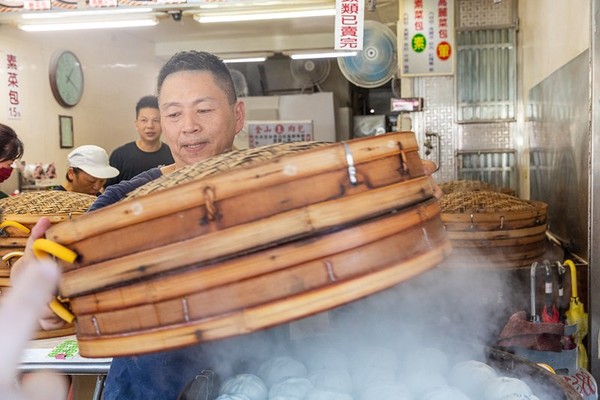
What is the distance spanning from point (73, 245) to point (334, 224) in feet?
1.36

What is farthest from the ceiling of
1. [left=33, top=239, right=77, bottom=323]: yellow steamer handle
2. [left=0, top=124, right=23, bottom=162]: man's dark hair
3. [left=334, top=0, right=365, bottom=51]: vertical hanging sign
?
[left=33, top=239, right=77, bottom=323]: yellow steamer handle

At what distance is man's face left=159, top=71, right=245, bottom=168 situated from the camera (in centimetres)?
159

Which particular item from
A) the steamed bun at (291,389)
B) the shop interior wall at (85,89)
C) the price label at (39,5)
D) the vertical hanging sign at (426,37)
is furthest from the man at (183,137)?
the shop interior wall at (85,89)

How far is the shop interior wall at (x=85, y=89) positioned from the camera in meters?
6.82

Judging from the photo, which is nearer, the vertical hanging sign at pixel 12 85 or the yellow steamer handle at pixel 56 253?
the yellow steamer handle at pixel 56 253

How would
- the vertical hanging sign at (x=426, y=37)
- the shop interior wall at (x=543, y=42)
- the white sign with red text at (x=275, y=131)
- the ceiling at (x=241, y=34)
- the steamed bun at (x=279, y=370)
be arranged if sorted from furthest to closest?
the white sign with red text at (x=275, y=131)
the ceiling at (x=241, y=34)
the vertical hanging sign at (x=426, y=37)
the shop interior wall at (x=543, y=42)
the steamed bun at (x=279, y=370)

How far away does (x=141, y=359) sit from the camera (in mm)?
1576

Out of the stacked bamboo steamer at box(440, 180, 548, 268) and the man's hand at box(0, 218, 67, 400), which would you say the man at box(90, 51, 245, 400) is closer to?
the man's hand at box(0, 218, 67, 400)

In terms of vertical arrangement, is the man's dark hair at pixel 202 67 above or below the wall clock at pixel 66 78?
below

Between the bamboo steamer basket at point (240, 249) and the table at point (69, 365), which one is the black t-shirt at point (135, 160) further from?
the bamboo steamer basket at point (240, 249)

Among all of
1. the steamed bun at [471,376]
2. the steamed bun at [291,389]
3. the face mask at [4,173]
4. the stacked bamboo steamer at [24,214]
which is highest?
the face mask at [4,173]

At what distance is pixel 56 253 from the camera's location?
0.91m

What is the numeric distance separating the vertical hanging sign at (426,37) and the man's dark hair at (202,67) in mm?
4655

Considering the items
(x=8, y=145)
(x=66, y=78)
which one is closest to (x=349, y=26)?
(x=8, y=145)
